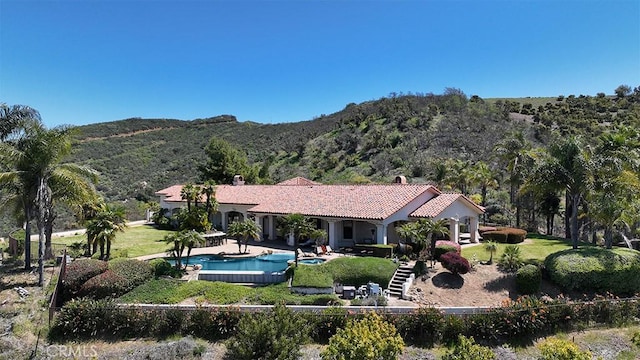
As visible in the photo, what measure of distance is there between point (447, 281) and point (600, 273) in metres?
7.47

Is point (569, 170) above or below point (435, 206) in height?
above

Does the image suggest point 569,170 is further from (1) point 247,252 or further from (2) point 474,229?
(1) point 247,252

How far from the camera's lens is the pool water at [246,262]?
27069mm

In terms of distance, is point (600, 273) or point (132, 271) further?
point (132, 271)

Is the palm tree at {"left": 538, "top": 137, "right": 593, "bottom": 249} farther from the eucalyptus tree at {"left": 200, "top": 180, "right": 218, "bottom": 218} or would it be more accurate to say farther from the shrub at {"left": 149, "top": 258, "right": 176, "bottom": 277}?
the eucalyptus tree at {"left": 200, "top": 180, "right": 218, "bottom": 218}

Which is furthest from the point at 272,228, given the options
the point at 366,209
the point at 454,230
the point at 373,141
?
the point at 373,141

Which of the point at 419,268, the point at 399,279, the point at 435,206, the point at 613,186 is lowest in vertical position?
the point at 399,279

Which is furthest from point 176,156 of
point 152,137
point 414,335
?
point 414,335

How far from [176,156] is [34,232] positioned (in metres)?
53.6

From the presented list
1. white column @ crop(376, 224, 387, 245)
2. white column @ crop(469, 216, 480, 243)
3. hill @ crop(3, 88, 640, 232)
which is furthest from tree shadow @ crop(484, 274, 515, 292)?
hill @ crop(3, 88, 640, 232)

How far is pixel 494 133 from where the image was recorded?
63.5 meters

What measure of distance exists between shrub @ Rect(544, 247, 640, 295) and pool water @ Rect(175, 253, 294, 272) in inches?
625

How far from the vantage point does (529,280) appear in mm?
20922

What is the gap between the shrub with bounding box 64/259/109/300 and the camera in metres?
18.9
